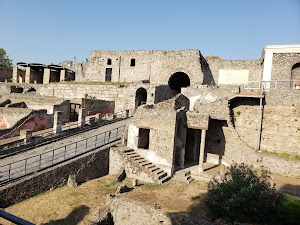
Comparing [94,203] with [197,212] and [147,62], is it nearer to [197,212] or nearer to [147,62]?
[197,212]

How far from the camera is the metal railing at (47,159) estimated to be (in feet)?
40.8

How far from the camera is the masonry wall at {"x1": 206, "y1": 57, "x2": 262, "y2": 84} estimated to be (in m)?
28.6

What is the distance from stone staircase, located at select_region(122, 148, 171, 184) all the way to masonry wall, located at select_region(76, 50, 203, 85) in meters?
15.4

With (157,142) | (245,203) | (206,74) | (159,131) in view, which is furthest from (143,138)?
(206,74)

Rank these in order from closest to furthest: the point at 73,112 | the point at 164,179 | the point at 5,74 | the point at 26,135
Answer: the point at 164,179 → the point at 26,135 → the point at 73,112 → the point at 5,74

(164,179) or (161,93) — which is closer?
(164,179)

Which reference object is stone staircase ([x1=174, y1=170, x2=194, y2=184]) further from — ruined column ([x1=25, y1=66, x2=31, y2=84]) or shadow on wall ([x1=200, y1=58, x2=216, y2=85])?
ruined column ([x1=25, y1=66, x2=31, y2=84])

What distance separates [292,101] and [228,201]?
36.6 ft

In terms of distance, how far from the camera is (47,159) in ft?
47.9

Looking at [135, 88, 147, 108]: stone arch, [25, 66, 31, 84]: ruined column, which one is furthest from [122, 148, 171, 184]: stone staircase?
[25, 66, 31, 84]: ruined column

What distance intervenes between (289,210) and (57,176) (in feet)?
36.2

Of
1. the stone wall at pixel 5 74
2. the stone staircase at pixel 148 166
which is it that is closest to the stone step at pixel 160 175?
the stone staircase at pixel 148 166

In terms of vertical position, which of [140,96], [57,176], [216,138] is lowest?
[57,176]

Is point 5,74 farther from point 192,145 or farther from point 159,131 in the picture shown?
point 159,131
